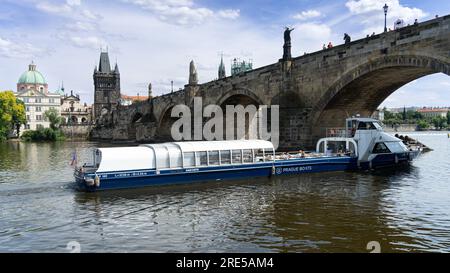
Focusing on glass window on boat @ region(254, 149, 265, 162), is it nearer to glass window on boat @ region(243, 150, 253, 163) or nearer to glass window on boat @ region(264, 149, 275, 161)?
glass window on boat @ region(264, 149, 275, 161)

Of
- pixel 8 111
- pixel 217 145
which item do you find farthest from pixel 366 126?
pixel 8 111

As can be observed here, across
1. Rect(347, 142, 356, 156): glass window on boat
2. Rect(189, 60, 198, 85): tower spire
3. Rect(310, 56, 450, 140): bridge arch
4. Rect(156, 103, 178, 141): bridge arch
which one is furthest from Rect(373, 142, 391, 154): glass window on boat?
Rect(156, 103, 178, 141): bridge arch

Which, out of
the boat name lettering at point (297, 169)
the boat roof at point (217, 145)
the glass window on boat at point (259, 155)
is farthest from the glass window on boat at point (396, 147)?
the glass window on boat at point (259, 155)

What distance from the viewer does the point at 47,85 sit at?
489 ft

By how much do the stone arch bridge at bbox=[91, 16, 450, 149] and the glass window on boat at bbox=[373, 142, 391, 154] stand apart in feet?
19.0

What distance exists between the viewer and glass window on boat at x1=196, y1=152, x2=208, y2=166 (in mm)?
25375

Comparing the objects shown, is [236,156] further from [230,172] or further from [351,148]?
[351,148]

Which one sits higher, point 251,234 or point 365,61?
point 365,61

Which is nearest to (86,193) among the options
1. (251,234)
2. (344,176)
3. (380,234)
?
(251,234)

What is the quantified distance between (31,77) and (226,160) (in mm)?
139055

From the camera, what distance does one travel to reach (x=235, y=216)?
16859 millimetres

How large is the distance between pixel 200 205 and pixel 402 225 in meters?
8.79
